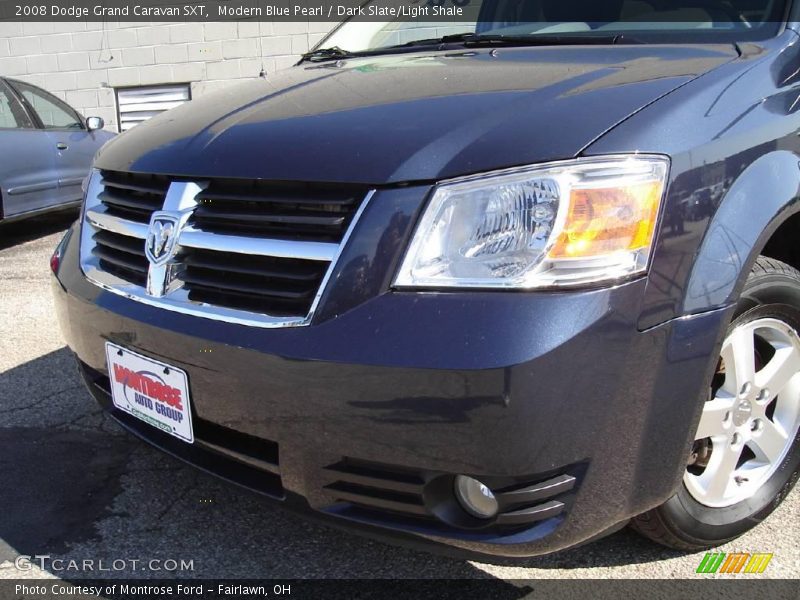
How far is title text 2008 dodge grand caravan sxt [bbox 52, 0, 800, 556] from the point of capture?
1444mm

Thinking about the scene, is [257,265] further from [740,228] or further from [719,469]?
[719,469]

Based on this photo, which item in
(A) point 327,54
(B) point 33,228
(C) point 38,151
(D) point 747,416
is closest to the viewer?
(D) point 747,416

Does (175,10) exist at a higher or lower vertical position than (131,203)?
lower

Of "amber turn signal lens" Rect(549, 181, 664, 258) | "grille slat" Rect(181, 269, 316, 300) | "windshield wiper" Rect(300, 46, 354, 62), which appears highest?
"windshield wiper" Rect(300, 46, 354, 62)

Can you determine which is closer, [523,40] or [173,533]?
[173,533]

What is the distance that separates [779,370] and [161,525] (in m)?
1.76

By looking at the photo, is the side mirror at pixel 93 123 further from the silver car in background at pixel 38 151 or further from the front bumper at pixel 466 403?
the front bumper at pixel 466 403

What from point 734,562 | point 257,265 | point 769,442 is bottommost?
point 734,562

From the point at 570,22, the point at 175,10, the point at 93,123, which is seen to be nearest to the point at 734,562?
the point at 570,22

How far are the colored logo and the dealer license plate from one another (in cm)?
137

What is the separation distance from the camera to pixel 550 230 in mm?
1498

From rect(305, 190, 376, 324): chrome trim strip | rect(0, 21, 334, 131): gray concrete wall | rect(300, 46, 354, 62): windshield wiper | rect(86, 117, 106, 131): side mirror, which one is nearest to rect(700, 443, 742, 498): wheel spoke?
rect(305, 190, 376, 324): chrome trim strip

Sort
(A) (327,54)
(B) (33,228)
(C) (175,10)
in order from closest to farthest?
1. (A) (327,54)
2. (B) (33,228)
3. (C) (175,10)

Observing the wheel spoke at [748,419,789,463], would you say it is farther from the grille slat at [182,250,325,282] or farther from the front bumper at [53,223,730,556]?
the grille slat at [182,250,325,282]
